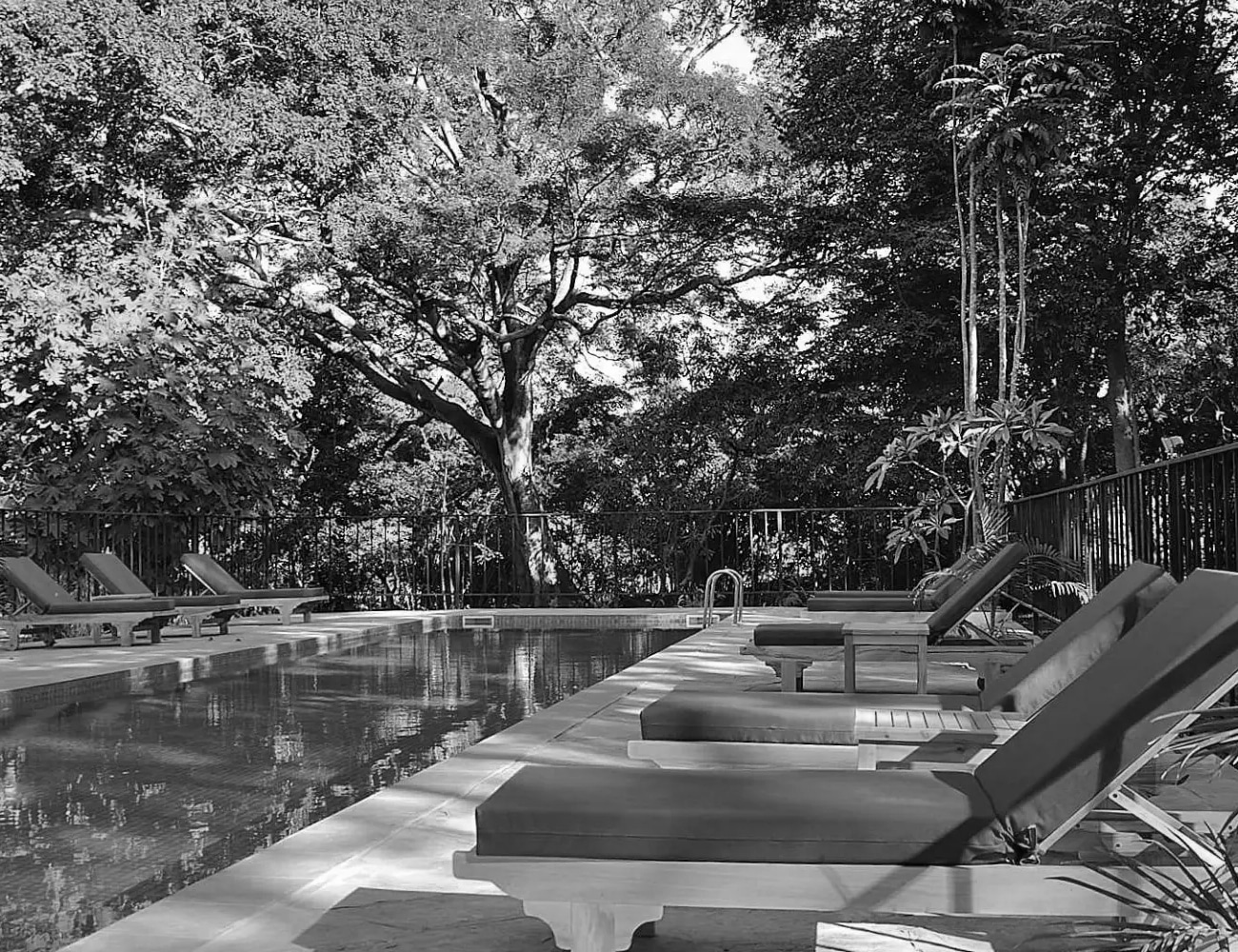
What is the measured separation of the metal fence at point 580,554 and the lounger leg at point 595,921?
1380cm

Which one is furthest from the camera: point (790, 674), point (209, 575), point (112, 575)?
point (209, 575)

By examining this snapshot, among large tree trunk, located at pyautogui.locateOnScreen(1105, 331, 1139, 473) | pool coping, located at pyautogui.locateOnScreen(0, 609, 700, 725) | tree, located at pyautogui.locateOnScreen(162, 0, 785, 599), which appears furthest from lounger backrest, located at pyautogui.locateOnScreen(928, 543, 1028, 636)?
large tree trunk, located at pyautogui.locateOnScreen(1105, 331, 1139, 473)

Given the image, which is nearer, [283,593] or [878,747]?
[878,747]

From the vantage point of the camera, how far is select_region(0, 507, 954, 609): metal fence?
17023mm

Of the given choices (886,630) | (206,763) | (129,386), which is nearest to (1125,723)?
(886,630)

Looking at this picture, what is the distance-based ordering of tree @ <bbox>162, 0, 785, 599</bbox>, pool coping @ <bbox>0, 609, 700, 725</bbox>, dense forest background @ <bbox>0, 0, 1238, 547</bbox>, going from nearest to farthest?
pool coping @ <bbox>0, 609, 700, 725</bbox>, dense forest background @ <bbox>0, 0, 1238, 547</bbox>, tree @ <bbox>162, 0, 785, 599</bbox>

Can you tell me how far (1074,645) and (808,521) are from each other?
46.3ft

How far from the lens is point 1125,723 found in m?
2.41

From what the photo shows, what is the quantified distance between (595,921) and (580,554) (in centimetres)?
1670

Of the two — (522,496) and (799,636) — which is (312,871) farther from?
(522,496)

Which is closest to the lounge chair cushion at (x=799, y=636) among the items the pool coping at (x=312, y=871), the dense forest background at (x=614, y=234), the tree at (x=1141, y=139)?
the pool coping at (x=312, y=871)

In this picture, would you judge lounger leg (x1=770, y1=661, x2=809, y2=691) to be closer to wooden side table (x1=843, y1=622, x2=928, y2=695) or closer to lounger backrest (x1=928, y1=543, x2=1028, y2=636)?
wooden side table (x1=843, y1=622, x2=928, y2=695)

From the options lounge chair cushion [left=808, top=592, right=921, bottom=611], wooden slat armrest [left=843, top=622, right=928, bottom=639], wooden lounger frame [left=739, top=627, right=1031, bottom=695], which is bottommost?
wooden lounger frame [left=739, top=627, right=1031, bottom=695]

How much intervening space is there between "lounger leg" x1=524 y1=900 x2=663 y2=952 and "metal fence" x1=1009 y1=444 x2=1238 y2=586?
10.8 feet
